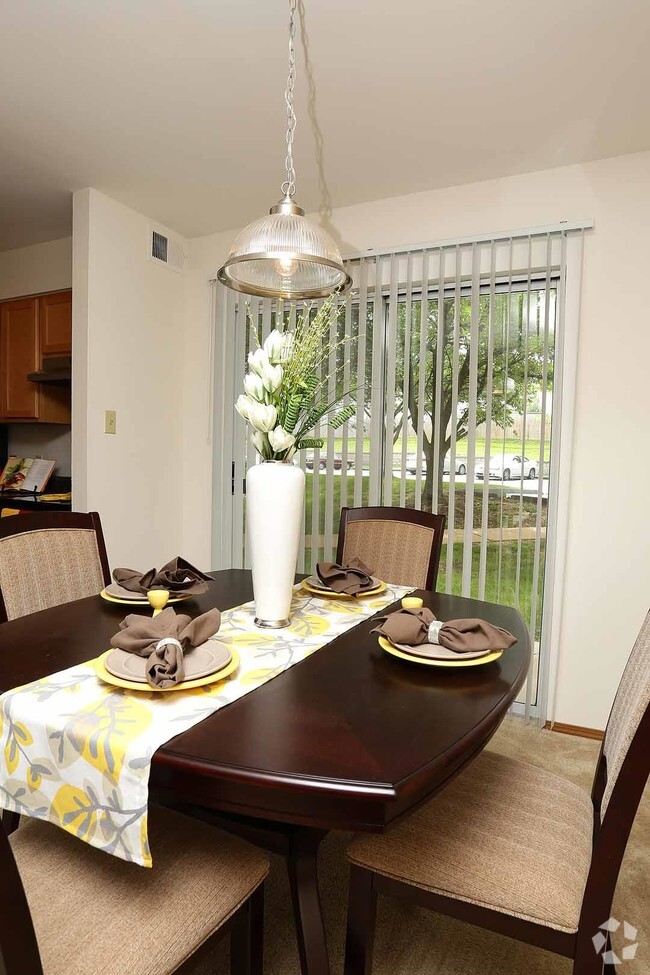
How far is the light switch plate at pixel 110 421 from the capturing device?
3.31m

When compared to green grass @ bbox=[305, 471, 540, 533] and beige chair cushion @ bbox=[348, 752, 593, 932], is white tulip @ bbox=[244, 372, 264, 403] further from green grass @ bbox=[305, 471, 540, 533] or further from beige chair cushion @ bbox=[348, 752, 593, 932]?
green grass @ bbox=[305, 471, 540, 533]

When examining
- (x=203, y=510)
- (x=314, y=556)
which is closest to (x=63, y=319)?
(x=203, y=510)

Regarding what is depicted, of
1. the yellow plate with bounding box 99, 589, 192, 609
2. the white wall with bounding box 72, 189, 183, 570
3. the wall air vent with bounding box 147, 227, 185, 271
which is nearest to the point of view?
the yellow plate with bounding box 99, 589, 192, 609

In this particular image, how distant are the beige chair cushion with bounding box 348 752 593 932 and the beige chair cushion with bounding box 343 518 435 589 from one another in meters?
1.04

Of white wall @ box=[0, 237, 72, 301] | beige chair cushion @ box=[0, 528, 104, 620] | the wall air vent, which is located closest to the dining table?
beige chair cushion @ box=[0, 528, 104, 620]

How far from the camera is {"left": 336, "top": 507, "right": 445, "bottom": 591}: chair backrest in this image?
2355 mm

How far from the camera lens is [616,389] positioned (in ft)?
9.15

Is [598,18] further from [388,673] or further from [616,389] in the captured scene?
[388,673]

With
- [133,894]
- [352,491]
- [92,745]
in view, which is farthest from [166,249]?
[133,894]

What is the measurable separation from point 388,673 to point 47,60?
2.36 metres

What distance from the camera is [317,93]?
2.33 meters

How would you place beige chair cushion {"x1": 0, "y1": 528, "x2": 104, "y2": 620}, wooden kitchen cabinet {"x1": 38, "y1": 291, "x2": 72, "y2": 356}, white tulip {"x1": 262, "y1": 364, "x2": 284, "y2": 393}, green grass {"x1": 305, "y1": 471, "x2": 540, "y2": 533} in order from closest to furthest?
white tulip {"x1": 262, "y1": 364, "x2": 284, "y2": 393}
beige chair cushion {"x1": 0, "y1": 528, "x2": 104, "y2": 620}
green grass {"x1": 305, "y1": 471, "x2": 540, "y2": 533}
wooden kitchen cabinet {"x1": 38, "y1": 291, "x2": 72, "y2": 356}

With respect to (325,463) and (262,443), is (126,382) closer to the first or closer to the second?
(325,463)

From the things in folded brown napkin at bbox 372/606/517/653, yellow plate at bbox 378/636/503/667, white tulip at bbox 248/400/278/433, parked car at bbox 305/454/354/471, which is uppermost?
white tulip at bbox 248/400/278/433
